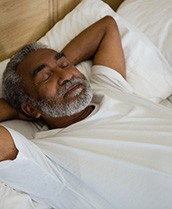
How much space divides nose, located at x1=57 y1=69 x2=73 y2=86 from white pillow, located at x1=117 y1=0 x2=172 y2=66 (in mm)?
536

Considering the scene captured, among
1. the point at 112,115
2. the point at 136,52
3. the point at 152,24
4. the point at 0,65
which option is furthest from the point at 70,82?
the point at 152,24

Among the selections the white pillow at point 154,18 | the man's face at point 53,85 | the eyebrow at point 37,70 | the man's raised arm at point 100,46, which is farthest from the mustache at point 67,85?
the white pillow at point 154,18

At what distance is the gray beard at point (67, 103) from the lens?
3.87 feet

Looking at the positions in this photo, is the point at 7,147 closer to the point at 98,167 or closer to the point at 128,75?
the point at 98,167

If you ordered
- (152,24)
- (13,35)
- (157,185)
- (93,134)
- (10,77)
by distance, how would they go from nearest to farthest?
(157,185)
(93,134)
(10,77)
(13,35)
(152,24)

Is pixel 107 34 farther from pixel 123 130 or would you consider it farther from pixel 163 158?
pixel 163 158

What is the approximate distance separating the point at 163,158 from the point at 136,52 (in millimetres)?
579

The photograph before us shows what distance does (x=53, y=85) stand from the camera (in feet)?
3.89

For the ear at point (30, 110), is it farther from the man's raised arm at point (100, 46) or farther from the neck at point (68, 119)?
the man's raised arm at point (100, 46)

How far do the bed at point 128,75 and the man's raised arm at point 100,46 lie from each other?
6 centimetres

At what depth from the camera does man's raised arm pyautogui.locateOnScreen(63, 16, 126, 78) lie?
1.39m

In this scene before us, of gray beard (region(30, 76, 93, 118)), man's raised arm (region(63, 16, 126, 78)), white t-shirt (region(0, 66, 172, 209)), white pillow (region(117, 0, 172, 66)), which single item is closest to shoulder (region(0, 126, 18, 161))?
white t-shirt (region(0, 66, 172, 209))

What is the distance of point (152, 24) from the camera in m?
1.56

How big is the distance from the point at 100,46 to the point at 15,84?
1.35 ft
